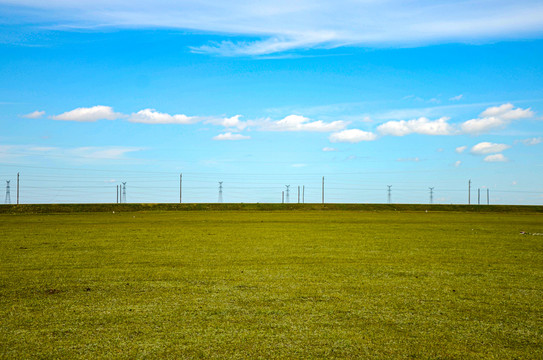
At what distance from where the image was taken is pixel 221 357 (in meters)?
4.96

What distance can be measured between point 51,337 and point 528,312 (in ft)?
22.1

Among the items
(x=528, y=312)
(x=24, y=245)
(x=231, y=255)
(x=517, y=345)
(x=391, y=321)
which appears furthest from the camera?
(x=24, y=245)

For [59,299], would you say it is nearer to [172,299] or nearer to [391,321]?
[172,299]

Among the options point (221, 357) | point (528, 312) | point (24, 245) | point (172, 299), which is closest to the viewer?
point (221, 357)

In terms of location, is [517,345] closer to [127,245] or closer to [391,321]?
[391,321]

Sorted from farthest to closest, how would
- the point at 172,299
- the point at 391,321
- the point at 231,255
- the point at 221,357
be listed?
the point at 231,255 < the point at 172,299 < the point at 391,321 < the point at 221,357

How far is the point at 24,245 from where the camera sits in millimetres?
15875

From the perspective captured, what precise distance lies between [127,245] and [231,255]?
4723 millimetres

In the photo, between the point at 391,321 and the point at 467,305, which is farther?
the point at 467,305

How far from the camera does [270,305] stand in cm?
714

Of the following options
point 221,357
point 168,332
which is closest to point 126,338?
point 168,332

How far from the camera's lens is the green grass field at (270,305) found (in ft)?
17.4

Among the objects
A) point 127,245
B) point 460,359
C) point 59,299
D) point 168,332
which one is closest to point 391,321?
point 460,359

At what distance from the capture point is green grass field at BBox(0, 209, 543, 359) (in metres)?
5.31
